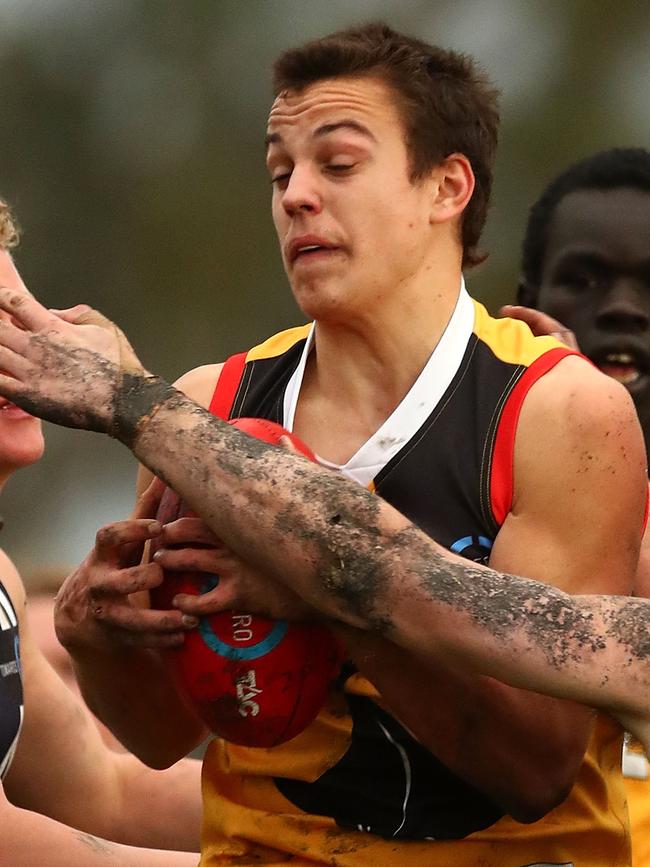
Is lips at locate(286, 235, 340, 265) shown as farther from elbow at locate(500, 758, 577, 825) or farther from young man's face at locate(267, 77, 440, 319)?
elbow at locate(500, 758, 577, 825)

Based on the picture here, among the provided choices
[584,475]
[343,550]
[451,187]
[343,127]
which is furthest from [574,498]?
[343,127]

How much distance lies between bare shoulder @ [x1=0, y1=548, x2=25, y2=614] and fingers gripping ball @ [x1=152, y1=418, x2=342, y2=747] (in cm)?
126

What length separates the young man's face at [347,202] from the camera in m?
4.04

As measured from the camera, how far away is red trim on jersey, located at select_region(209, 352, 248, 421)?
14.0ft

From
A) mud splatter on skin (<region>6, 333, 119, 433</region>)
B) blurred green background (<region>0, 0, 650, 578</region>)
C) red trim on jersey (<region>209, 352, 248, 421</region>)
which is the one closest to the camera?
mud splatter on skin (<region>6, 333, 119, 433</region>)

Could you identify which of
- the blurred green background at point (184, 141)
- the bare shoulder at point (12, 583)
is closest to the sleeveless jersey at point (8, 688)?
the bare shoulder at point (12, 583)

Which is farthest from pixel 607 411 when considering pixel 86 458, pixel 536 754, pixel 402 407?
pixel 86 458

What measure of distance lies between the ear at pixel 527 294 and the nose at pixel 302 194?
69.4 inches

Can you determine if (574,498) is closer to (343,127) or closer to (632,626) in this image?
(632,626)

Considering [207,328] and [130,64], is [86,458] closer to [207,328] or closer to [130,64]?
[207,328]

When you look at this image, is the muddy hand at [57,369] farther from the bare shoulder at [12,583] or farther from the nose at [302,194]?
the bare shoulder at [12,583]

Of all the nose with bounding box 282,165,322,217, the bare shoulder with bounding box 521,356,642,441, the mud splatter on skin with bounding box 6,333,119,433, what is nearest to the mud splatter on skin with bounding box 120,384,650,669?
the mud splatter on skin with bounding box 6,333,119,433

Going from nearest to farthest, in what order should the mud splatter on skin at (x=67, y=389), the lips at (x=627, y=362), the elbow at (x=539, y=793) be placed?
the mud splatter on skin at (x=67, y=389), the elbow at (x=539, y=793), the lips at (x=627, y=362)

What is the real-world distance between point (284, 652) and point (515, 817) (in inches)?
24.0
